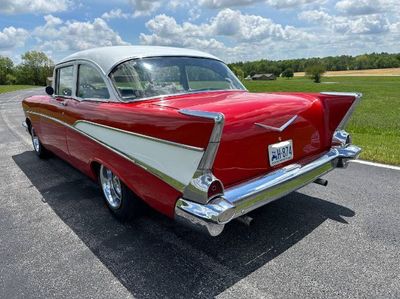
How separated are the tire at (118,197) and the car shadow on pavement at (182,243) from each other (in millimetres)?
117

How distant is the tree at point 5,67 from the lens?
86375mm

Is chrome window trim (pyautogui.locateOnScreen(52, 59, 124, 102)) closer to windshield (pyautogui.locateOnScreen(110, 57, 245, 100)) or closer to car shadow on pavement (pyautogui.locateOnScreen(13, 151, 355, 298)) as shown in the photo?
windshield (pyautogui.locateOnScreen(110, 57, 245, 100))

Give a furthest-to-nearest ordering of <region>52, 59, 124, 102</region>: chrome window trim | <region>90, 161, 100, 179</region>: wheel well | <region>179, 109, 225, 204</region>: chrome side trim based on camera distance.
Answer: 1. <region>90, 161, 100, 179</region>: wheel well
2. <region>52, 59, 124, 102</region>: chrome window trim
3. <region>179, 109, 225, 204</region>: chrome side trim

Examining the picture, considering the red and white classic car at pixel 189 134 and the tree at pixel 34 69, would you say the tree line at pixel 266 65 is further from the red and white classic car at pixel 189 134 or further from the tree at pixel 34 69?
the red and white classic car at pixel 189 134

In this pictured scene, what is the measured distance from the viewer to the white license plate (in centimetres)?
306

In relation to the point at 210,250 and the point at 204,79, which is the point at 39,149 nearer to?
the point at 204,79

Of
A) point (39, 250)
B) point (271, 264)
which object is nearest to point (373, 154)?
point (271, 264)

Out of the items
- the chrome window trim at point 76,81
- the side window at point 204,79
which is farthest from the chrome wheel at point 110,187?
the side window at point 204,79

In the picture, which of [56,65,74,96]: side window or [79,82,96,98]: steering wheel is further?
[56,65,74,96]: side window

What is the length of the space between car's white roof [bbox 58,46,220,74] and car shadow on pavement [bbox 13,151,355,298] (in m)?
1.63

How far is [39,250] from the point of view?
3.26 meters

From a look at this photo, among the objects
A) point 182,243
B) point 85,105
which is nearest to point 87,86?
point 85,105

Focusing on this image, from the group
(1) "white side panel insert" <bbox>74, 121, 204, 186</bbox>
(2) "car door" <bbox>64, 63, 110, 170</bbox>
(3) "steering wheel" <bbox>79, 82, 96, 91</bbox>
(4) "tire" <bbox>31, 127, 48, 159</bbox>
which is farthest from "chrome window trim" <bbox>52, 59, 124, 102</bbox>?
(4) "tire" <bbox>31, 127, 48, 159</bbox>

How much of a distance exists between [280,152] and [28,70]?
100183 millimetres
